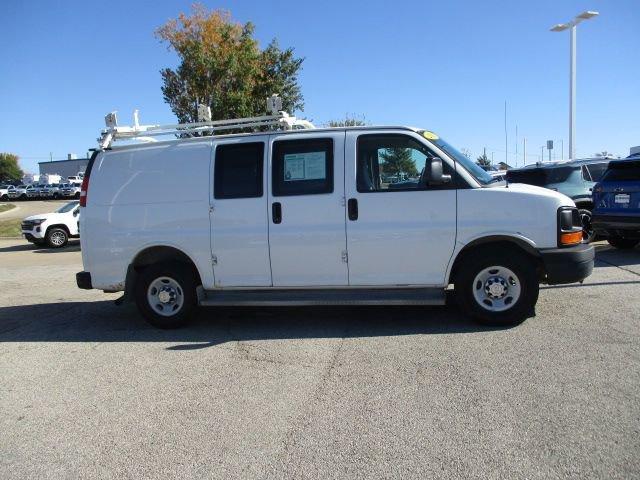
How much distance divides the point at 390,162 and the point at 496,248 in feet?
4.83

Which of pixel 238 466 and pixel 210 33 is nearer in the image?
pixel 238 466

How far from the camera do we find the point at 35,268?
42.7 feet

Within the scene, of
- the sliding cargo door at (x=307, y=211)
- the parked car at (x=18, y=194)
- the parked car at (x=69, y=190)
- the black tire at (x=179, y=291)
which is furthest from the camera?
the parked car at (x=18, y=194)

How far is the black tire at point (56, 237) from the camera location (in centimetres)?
1773

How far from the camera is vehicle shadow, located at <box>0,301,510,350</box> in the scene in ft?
19.9

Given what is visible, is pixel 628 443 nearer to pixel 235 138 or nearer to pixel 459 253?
pixel 459 253

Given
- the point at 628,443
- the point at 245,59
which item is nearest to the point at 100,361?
the point at 628,443

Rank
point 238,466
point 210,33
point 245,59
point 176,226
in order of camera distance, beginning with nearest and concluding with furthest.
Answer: point 238,466 < point 176,226 < point 245,59 < point 210,33

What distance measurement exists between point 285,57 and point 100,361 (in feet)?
75.3

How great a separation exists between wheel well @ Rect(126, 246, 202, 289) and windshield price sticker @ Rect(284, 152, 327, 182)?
1.55m

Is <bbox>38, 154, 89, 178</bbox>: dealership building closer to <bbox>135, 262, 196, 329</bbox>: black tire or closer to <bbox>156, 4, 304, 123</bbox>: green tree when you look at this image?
<bbox>156, 4, 304, 123</bbox>: green tree

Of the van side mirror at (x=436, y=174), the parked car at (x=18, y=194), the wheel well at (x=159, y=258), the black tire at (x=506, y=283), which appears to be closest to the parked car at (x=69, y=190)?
the parked car at (x=18, y=194)

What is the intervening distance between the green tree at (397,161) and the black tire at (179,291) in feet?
8.47

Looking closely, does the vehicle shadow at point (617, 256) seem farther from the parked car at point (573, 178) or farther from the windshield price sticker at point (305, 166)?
the windshield price sticker at point (305, 166)
